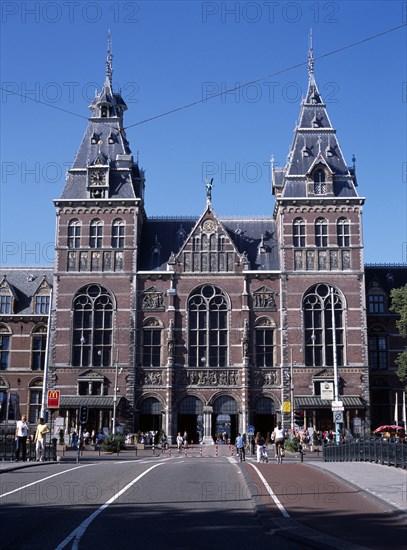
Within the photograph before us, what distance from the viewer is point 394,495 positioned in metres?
17.1

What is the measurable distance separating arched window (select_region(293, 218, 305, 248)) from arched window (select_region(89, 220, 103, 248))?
15922mm

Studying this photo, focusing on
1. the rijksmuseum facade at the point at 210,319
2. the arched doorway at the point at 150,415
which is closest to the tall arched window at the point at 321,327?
the rijksmuseum facade at the point at 210,319

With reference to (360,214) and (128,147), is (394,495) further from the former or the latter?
(128,147)

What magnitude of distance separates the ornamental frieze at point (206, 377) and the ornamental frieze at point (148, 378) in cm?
136

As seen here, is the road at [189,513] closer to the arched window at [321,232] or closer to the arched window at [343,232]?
the arched window at [321,232]

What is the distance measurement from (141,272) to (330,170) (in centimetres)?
1770

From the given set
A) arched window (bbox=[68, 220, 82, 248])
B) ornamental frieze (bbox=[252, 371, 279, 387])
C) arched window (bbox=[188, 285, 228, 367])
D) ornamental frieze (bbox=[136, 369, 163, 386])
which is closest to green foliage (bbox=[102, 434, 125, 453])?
ornamental frieze (bbox=[136, 369, 163, 386])

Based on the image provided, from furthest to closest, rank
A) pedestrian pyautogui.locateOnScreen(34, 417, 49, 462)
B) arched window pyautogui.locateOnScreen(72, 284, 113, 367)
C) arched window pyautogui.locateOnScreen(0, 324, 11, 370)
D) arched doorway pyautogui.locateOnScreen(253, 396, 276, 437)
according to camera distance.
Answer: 1. arched window pyautogui.locateOnScreen(0, 324, 11, 370)
2. arched window pyautogui.locateOnScreen(72, 284, 113, 367)
3. arched doorway pyautogui.locateOnScreen(253, 396, 276, 437)
4. pedestrian pyautogui.locateOnScreen(34, 417, 49, 462)

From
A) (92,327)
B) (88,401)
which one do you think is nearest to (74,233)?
(92,327)

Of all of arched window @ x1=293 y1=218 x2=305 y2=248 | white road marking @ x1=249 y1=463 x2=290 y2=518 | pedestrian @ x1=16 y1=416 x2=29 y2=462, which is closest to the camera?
white road marking @ x1=249 y1=463 x2=290 y2=518

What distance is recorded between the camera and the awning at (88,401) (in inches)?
2218

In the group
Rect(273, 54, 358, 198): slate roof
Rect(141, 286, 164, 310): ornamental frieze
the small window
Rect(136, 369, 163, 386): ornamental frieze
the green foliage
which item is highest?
Rect(273, 54, 358, 198): slate roof

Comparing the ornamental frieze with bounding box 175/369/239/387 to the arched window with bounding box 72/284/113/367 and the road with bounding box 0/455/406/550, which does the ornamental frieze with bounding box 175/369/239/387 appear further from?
the road with bounding box 0/455/406/550

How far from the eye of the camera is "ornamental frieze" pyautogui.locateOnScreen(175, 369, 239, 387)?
5847cm
